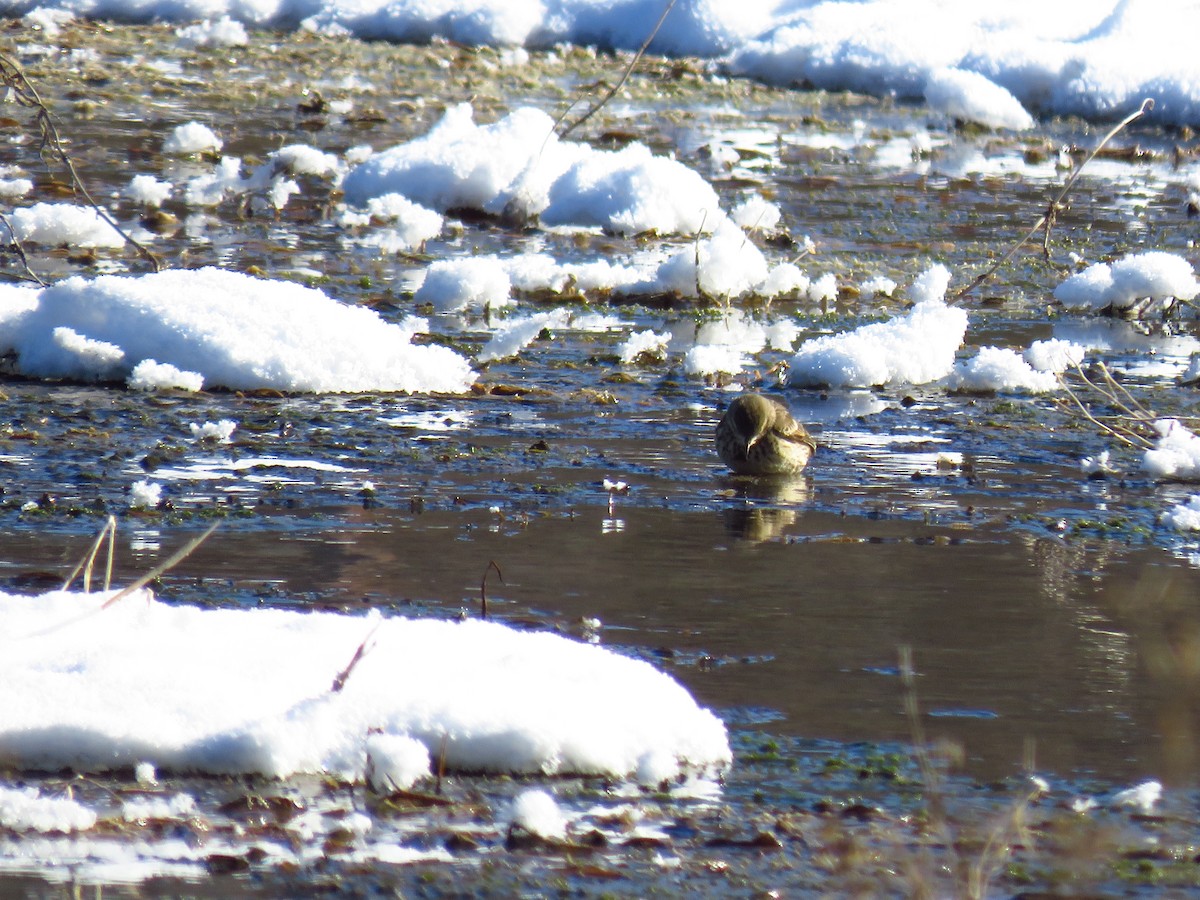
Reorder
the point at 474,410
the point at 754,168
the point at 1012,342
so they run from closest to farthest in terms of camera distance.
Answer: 1. the point at 474,410
2. the point at 1012,342
3. the point at 754,168

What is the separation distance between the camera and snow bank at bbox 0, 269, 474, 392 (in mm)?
6918

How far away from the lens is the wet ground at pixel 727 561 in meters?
3.18

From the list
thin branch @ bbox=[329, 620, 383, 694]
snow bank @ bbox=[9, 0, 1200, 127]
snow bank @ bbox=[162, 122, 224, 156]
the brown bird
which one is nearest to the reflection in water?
the brown bird

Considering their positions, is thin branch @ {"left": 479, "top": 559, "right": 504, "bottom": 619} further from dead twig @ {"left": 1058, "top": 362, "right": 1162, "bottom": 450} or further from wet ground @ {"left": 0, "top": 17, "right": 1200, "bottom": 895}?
dead twig @ {"left": 1058, "top": 362, "right": 1162, "bottom": 450}

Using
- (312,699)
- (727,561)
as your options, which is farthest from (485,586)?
(312,699)

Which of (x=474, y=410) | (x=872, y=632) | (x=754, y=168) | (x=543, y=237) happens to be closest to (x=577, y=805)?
(x=872, y=632)

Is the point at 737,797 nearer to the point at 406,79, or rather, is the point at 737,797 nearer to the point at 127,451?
the point at 127,451

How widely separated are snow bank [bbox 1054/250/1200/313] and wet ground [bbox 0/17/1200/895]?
0.17 metres

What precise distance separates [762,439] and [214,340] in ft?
6.83

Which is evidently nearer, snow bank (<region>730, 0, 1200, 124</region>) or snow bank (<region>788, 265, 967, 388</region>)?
snow bank (<region>788, 265, 967, 388</region>)

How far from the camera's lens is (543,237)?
10.8 meters

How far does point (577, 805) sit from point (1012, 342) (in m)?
5.74

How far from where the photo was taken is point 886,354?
302 inches

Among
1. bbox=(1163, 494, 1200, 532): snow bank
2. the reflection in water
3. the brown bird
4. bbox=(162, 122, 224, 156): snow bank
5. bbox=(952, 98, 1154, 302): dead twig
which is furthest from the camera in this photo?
bbox=(162, 122, 224, 156): snow bank
